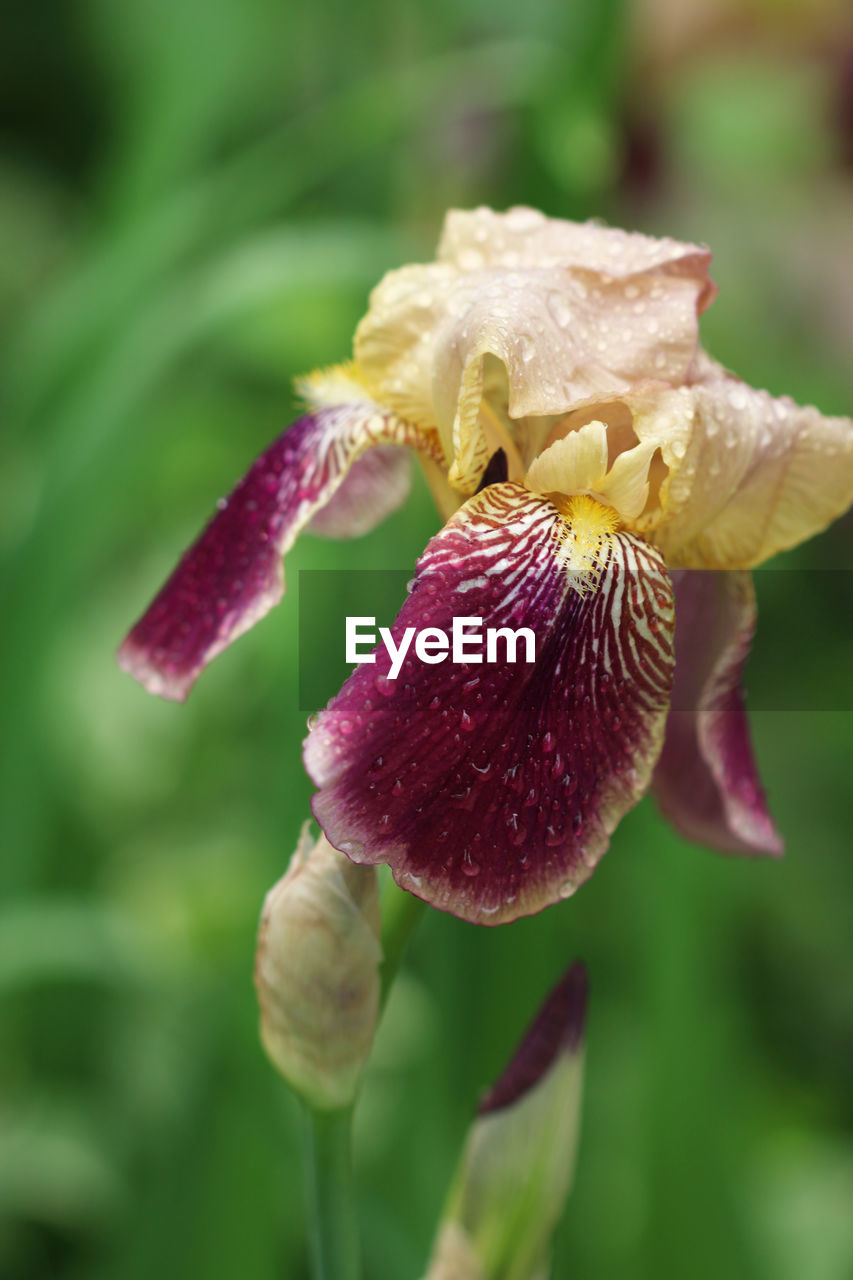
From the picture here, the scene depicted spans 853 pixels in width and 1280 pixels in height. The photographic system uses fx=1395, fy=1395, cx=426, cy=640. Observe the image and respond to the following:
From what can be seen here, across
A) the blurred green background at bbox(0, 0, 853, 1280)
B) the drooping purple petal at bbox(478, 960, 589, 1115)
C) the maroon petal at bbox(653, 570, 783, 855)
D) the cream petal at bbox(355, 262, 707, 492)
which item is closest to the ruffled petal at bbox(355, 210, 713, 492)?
the cream petal at bbox(355, 262, 707, 492)

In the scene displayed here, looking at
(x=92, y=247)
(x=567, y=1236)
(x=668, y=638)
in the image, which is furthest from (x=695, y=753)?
(x=92, y=247)

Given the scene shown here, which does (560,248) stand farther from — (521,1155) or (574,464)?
(521,1155)

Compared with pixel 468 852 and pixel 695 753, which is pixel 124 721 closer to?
pixel 695 753

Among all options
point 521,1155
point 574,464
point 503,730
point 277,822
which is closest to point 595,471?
point 574,464

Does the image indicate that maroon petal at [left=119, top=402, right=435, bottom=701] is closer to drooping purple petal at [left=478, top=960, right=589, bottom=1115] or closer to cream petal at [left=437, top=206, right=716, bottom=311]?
cream petal at [left=437, top=206, right=716, bottom=311]

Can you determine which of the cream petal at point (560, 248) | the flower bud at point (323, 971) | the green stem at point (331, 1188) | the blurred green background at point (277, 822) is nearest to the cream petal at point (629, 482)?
the cream petal at point (560, 248)

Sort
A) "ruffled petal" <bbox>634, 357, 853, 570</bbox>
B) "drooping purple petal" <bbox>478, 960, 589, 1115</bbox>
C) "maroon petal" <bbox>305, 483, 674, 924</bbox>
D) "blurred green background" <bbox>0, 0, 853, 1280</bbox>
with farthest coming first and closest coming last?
"blurred green background" <bbox>0, 0, 853, 1280</bbox>
"drooping purple petal" <bbox>478, 960, 589, 1115</bbox>
"ruffled petal" <bbox>634, 357, 853, 570</bbox>
"maroon petal" <bbox>305, 483, 674, 924</bbox>
